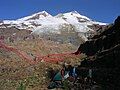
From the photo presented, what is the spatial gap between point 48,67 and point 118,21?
7734mm

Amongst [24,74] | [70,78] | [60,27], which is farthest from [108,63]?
[60,27]

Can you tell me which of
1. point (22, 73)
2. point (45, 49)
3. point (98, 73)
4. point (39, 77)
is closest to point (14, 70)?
point (22, 73)

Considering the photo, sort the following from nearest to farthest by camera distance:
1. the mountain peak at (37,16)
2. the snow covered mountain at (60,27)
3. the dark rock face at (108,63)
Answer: the dark rock face at (108,63) < the snow covered mountain at (60,27) < the mountain peak at (37,16)

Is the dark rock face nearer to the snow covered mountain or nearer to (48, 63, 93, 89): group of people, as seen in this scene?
(48, 63, 93, 89): group of people

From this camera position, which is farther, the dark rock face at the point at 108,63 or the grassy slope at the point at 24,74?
the grassy slope at the point at 24,74

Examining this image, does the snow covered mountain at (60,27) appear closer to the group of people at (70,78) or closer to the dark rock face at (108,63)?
the dark rock face at (108,63)

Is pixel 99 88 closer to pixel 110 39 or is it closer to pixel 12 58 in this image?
pixel 110 39

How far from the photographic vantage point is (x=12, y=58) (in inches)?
1571

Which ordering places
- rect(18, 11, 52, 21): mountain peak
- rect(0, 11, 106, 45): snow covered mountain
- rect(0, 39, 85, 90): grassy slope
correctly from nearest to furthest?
rect(0, 39, 85, 90): grassy slope < rect(0, 11, 106, 45): snow covered mountain < rect(18, 11, 52, 21): mountain peak

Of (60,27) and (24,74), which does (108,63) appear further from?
(60,27)

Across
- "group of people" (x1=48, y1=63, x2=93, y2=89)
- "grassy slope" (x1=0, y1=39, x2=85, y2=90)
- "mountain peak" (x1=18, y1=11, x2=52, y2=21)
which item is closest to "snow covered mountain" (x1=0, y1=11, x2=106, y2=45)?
"mountain peak" (x1=18, y1=11, x2=52, y2=21)

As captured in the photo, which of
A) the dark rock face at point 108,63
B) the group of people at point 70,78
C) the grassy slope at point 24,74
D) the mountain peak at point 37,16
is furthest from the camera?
the mountain peak at point 37,16

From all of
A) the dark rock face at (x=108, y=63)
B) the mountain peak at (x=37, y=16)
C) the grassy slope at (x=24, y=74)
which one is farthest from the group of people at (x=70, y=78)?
the mountain peak at (x=37, y=16)

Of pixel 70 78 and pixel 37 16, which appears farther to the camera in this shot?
pixel 37 16
